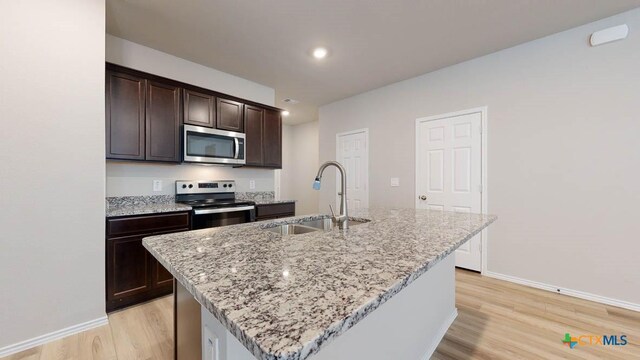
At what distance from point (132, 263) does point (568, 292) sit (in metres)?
4.13

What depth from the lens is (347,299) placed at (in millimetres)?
542

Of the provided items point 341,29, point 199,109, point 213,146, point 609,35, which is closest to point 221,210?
point 213,146

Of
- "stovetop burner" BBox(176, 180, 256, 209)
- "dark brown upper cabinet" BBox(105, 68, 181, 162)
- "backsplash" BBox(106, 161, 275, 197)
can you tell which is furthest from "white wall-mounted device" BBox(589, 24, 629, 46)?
"dark brown upper cabinet" BBox(105, 68, 181, 162)

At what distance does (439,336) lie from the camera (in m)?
1.75

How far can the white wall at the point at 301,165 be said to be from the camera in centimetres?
625

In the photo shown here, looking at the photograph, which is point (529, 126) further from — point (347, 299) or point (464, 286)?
point (347, 299)

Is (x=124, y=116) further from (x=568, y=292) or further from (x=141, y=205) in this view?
(x=568, y=292)

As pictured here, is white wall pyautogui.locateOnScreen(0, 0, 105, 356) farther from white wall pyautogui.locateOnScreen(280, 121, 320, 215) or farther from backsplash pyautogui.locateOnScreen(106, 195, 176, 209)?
white wall pyautogui.locateOnScreen(280, 121, 320, 215)

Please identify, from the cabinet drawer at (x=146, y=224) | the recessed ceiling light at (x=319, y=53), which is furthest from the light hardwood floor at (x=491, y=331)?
the recessed ceiling light at (x=319, y=53)

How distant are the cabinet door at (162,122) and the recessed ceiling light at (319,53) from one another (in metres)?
1.58

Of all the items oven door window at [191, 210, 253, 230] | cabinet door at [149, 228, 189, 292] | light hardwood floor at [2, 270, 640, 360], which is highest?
oven door window at [191, 210, 253, 230]

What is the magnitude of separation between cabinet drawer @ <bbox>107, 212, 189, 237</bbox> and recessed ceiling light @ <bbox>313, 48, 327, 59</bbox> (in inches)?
89.3

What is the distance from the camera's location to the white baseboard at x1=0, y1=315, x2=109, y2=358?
164 cm

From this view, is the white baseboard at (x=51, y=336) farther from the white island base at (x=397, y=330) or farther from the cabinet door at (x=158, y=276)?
the white island base at (x=397, y=330)
